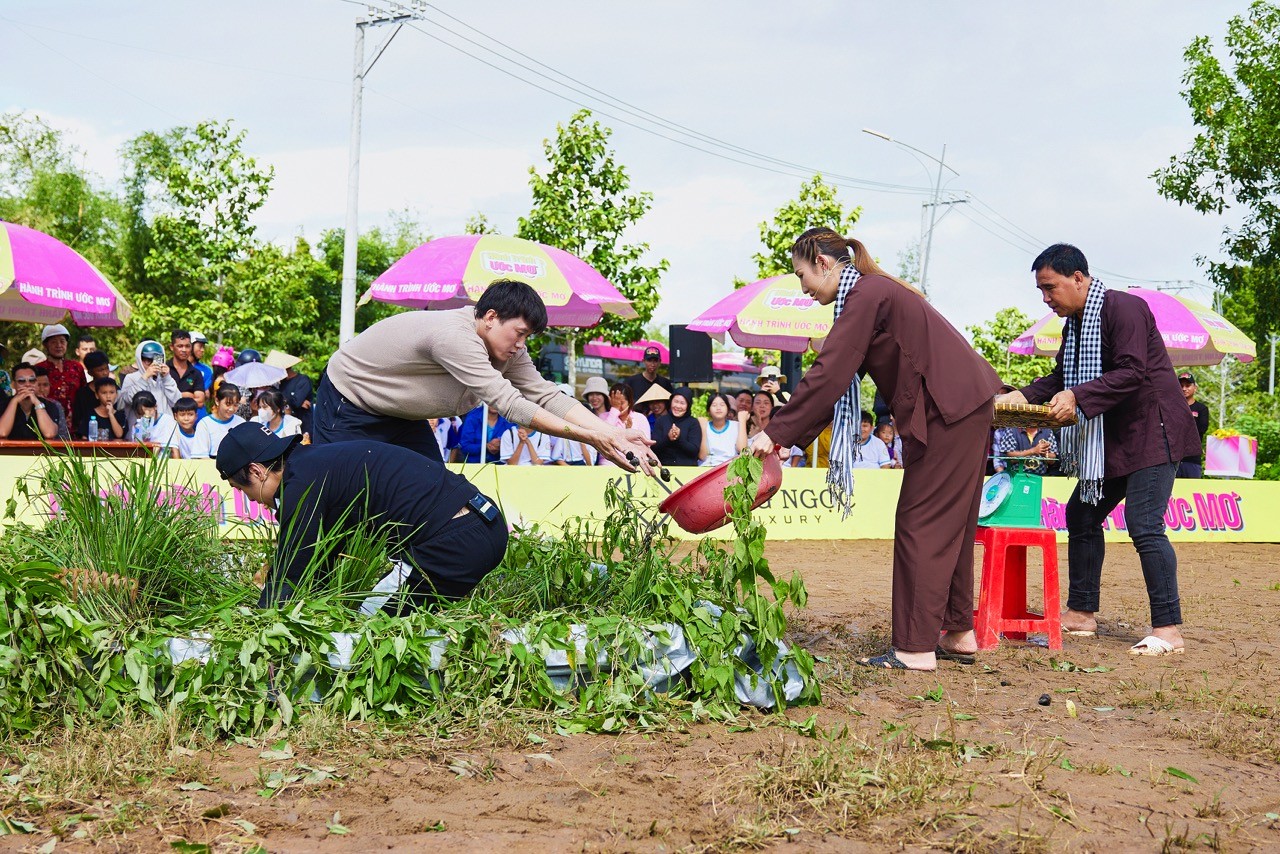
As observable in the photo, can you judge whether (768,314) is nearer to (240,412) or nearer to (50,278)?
(240,412)

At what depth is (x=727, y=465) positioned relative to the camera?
446cm

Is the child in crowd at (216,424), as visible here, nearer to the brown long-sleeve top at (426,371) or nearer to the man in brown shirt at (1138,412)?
the brown long-sleeve top at (426,371)

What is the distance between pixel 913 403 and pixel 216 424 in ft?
24.1

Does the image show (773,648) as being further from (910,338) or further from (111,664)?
(111,664)

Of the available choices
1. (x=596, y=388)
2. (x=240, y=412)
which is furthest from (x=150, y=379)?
(x=596, y=388)

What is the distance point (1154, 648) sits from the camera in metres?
5.77

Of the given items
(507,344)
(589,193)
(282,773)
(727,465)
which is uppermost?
(589,193)

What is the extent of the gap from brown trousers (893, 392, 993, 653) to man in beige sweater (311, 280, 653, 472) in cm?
125

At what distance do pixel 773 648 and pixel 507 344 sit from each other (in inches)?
65.7

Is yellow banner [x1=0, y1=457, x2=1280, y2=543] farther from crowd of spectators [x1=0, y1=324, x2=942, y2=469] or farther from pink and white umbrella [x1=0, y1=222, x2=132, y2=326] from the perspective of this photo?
pink and white umbrella [x1=0, y1=222, x2=132, y2=326]

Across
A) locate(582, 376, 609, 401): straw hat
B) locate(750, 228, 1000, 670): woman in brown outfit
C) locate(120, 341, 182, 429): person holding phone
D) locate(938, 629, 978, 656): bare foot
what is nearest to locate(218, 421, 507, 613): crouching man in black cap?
locate(750, 228, 1000, 670): woman in brown outfit

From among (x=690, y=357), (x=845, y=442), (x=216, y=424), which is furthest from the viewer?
(x=690, y=357)

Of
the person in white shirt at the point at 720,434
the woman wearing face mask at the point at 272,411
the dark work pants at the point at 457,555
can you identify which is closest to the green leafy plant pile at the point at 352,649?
the dark work pants at the point at 457,555

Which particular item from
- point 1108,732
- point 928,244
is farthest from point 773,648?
point 928,244
